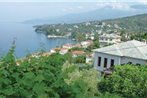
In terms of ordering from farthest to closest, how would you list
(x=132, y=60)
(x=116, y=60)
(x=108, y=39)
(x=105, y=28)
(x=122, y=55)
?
(x=105, y=28)
(x=108, y=39)
(x=116, y=60)
(x=122, y=55)
(x=132, y=60)

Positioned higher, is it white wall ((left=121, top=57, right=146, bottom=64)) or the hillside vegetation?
white wall ((left=121, top=57, right=146, bottom=64))

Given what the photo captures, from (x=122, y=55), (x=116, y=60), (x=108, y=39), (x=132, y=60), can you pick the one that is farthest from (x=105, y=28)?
(x=132, y=60)

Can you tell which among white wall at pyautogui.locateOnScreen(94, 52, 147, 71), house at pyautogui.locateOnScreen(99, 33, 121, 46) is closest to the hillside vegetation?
house at pyautogui.locateOnScreen(99, 33, 121, 46)

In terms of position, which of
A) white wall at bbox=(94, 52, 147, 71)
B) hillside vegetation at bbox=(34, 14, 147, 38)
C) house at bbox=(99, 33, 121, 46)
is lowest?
hillside vegetation at bbox=(34, 14, 147, 38)

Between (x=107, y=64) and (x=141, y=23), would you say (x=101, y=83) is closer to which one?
(x=107, y=64)

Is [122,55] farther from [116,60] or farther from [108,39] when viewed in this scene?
[108,39]

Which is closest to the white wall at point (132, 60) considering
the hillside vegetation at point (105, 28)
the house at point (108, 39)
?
the house at point (108, 39)

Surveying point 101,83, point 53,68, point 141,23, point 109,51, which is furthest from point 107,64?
point 141,23

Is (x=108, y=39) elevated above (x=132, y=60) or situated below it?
below

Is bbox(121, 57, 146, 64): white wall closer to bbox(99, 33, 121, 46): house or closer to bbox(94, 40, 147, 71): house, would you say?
bbox(94, 40, 147, 71): house
